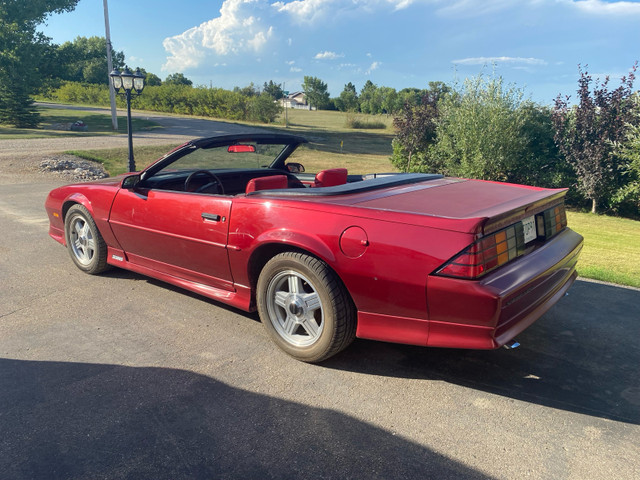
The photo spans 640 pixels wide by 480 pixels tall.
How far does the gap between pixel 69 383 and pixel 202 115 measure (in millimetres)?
47698

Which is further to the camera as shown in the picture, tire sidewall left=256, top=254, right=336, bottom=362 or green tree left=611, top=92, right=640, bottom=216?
green tree left=611, top=92, right=640, bottom=216

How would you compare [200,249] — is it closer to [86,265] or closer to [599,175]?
[86,265]

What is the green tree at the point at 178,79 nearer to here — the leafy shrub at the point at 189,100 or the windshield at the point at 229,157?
the leafy shrub at the point at 189,100

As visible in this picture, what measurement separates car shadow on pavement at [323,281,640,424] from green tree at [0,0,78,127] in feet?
108

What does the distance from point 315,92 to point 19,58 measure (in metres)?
67.2

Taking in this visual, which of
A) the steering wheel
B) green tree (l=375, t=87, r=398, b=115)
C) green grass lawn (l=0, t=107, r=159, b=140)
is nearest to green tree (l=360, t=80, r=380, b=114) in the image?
green tree (l=375, t=87, r=398, b=115)

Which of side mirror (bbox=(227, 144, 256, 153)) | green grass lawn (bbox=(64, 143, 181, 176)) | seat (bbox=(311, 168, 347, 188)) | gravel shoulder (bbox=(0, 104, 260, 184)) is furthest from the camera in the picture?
green grass lawn (bbox=(64, 143, 181, 176))

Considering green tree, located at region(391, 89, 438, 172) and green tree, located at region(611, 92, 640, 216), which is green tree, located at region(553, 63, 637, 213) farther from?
green tree, located at region(391, 89, 438, 172)

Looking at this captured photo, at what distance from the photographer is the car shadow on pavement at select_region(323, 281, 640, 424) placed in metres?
2.74

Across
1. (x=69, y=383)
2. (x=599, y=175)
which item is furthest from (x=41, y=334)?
(x=599, y=175)

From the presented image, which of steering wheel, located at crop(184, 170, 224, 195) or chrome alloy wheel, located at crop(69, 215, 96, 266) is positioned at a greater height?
steering wheel, located at crop(184, 170, 224, 195)

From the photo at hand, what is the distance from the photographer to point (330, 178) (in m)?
3.82

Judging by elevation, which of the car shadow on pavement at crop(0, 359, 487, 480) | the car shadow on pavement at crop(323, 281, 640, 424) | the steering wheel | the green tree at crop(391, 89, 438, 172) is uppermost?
the green tree at crop(391, 89, 438, 172)

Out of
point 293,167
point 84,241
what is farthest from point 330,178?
point 84,241
